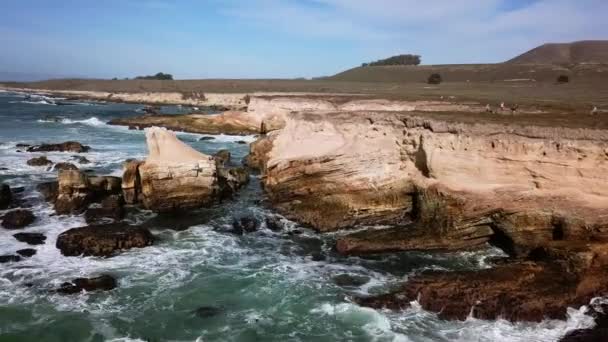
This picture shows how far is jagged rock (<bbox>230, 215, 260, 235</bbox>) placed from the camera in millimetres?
→ 19453

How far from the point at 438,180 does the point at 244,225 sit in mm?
7632

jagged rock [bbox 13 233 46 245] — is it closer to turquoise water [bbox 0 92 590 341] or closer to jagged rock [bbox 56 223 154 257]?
turquoise water [bbox 0 92 590 341]

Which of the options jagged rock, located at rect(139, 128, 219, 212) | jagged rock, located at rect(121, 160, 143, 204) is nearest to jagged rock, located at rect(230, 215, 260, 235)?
jagged rock, located at rect(139, 128, 219, 212)

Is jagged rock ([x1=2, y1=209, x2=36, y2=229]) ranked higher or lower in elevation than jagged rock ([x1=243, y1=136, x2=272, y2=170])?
lower

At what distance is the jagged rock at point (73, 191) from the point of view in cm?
2095

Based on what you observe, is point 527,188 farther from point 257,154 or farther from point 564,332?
point 257,154

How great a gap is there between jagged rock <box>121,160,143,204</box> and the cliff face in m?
5.84

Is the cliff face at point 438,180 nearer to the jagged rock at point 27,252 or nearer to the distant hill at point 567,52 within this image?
the jagged rock at point 27,252

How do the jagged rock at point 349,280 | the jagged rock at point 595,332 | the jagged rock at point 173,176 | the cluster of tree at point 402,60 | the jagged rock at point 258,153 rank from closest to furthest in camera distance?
the jagged rock at point 595,332
the jagged rock at point 349,280
the jagged rock at point 173,176
the jagged rock at point 258,153
the cluster of tree at point 402,60

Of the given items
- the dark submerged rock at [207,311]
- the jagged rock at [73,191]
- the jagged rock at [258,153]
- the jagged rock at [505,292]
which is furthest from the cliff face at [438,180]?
the jagged rock at [73,191]

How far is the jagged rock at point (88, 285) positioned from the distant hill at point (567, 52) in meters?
108

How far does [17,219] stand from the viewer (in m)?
19.2

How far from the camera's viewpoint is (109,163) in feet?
104

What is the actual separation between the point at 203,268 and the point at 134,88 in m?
104
